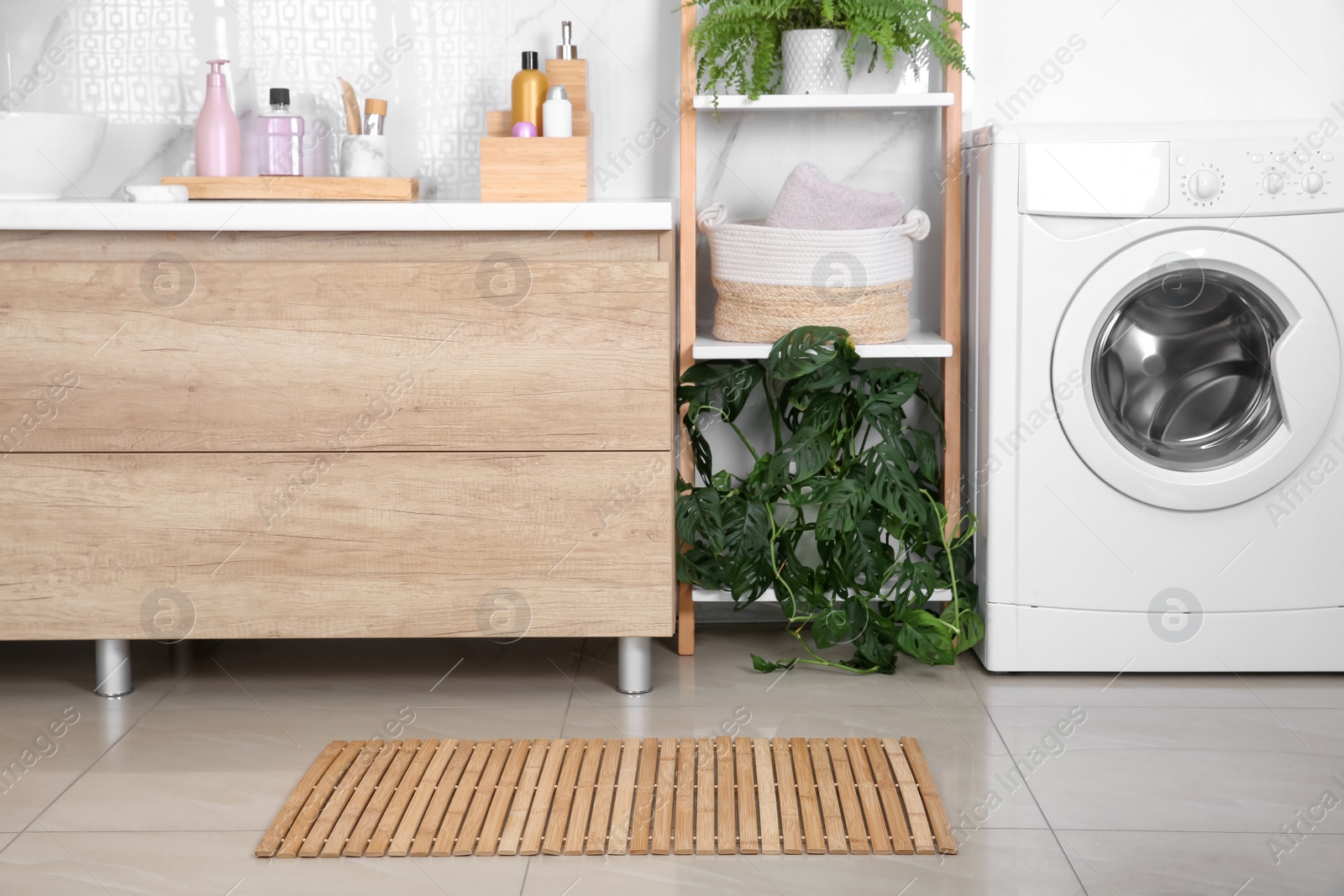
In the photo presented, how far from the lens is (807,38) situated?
1.93m

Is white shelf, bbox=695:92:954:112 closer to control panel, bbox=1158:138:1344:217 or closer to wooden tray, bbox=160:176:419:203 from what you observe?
control panel, bbox=1158:138:1344:217

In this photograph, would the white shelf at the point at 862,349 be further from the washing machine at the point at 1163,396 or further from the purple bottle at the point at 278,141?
the purple bottle at the point at 278,141

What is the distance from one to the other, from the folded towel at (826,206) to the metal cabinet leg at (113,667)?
48.4 inches

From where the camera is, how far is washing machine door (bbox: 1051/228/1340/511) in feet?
5.93

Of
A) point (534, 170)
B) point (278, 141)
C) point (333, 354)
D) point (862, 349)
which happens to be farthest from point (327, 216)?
point (862, 349)

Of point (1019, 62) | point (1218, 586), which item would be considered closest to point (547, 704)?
point (1218, 586)

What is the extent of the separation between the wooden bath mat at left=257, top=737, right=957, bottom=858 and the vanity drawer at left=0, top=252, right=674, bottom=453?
17.2 inches

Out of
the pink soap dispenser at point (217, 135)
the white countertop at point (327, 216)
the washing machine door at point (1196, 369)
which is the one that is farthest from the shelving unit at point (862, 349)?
the pink soap dispenser at point (217, 135)

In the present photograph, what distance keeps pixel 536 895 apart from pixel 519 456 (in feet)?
2.14

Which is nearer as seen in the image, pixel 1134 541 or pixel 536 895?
pixel 536 895

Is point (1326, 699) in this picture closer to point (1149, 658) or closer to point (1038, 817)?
point (1149, 658)

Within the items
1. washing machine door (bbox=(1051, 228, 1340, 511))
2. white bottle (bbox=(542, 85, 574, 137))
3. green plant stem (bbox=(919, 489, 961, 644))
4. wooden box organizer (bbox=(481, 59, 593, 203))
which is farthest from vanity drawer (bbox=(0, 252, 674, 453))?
washing machine door (bbox=(1051, 228, 1340, 511))

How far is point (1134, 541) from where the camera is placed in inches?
73.6

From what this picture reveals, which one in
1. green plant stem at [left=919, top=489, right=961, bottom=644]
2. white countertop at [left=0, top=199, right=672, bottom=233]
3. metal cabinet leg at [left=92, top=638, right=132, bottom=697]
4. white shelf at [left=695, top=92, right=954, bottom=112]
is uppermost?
white shelf at [left=695, top=92, right=954, bottom=112]
